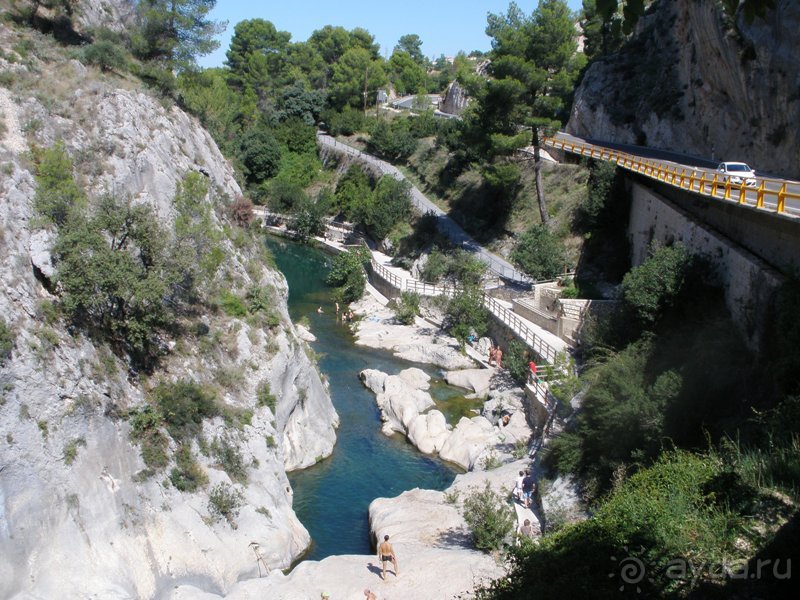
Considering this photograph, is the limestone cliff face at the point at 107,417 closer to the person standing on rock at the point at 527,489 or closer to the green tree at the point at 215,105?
the person standing on rock at the point at 527,489

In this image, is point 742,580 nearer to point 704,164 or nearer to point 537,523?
point 537,523

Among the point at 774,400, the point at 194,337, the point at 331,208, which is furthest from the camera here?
the point at 331,208

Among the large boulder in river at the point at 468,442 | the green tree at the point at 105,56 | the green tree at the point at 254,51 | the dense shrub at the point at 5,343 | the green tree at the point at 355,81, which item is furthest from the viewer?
the green tree at the point at 254,51

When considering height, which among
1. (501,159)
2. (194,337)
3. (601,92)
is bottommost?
(194,337)

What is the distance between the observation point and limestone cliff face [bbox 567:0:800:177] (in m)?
29.9

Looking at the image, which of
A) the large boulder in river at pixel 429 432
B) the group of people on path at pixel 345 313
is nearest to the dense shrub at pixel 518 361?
the large boulder in river at pixel 429 432

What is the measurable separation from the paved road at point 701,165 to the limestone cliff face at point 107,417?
50.9 feet

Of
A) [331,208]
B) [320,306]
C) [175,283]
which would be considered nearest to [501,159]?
[320,306]

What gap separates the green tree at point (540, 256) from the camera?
121ft

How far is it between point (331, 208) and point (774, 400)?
5036 cm

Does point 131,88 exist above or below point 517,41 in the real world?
below

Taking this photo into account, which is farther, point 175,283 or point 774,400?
point 175,283

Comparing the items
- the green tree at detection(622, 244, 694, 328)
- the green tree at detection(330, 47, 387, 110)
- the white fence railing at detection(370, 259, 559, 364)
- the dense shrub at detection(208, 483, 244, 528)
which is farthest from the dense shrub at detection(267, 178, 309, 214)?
the dense shrub at detection(208, 483, 244, 528)

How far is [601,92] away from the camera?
162ft
